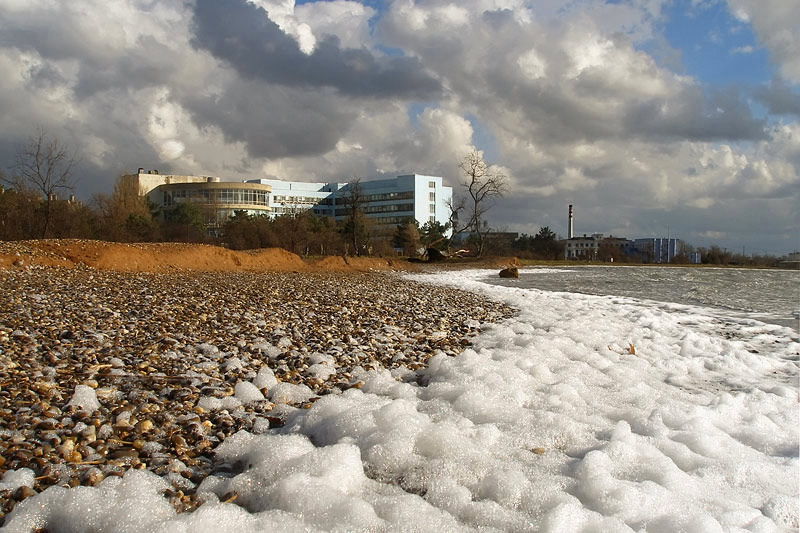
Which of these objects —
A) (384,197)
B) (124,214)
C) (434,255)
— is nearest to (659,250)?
(384,197)

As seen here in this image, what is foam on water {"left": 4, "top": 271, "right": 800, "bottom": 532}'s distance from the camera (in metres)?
2.72

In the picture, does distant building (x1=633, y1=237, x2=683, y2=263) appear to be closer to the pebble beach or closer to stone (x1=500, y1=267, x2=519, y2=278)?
stone (x1=500, y1=267, x2=519, y2=278)

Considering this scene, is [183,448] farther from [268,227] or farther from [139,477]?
[268,227]

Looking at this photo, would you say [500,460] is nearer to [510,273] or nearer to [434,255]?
[510,273]

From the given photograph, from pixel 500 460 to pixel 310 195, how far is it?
392ft

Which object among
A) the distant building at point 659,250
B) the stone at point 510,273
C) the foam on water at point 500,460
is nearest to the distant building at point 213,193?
the distant building at point 659,250

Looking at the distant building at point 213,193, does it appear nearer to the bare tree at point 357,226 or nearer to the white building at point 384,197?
the white building at point 384,197

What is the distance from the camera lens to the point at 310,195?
120 m

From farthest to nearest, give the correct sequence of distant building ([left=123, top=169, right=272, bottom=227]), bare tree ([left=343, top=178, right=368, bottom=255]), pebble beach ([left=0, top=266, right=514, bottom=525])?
distant building ([left=123, top=169, right=272, bottom=227])
bare tree ([left=343, top=178, right=368, bottom=255])
pebble beach ([left=0, top=266, right=514, bottom=525])

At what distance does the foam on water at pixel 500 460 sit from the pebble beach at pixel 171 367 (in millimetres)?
173

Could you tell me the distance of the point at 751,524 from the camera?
2.91 metres

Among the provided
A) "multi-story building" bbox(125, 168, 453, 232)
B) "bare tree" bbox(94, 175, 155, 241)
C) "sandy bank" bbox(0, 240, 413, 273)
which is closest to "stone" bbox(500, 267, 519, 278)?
"sandy bank" bbox(0, 240, 413, 273)

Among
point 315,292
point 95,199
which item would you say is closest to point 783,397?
point 315,292

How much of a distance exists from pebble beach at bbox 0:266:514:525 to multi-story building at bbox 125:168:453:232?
292ft
